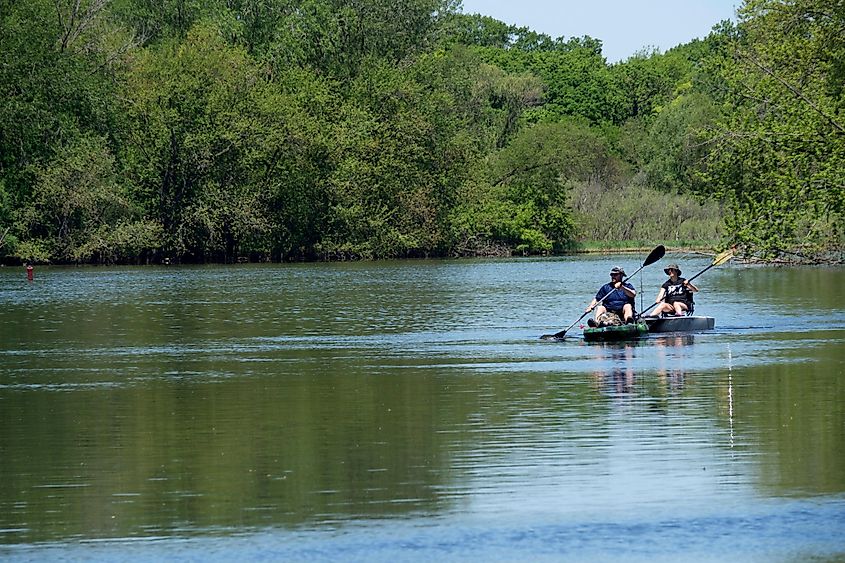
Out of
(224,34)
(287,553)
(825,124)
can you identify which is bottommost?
(287,553)

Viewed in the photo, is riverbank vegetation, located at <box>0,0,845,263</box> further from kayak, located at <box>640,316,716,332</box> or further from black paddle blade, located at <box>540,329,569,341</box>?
black paddle blade, located at <box>540,329,569,341</box>

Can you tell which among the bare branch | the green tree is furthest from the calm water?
the bare branch

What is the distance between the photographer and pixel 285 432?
17.9 m

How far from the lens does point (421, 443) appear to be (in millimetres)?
16781

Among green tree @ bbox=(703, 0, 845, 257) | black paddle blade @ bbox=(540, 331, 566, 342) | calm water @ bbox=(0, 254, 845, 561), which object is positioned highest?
green tree @ bbox=(703, 0, 845, 257)

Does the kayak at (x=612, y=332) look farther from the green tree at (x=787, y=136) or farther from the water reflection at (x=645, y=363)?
the green tree at (x=787, y=136)

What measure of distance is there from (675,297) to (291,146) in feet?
190

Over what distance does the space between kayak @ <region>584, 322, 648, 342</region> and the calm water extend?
0.50 meters

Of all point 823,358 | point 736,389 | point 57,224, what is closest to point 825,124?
point 823,358

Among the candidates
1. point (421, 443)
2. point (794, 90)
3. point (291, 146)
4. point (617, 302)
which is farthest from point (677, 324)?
point (291, 146)

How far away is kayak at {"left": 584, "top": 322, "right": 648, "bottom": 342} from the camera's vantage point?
98.2 feet

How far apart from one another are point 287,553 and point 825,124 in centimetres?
2473

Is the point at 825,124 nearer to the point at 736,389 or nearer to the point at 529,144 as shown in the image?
the point at 736,389

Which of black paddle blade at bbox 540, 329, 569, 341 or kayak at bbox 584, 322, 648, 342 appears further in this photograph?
black paddle blade at bbox 540, 329, 569, 341
